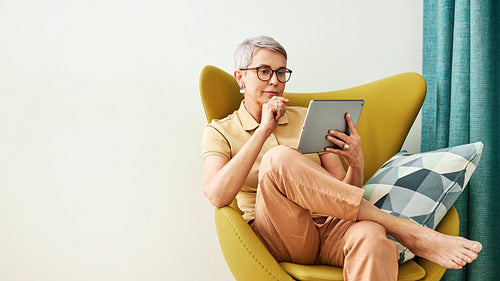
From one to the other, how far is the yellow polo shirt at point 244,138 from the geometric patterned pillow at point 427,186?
0.31m

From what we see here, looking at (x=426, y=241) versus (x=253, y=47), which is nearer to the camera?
(x=426, y=241)

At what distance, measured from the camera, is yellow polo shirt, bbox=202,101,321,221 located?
1.42 m

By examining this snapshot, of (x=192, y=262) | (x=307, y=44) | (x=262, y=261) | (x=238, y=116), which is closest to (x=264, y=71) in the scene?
(x=238, y=116)

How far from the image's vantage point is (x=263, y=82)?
58.7 inches

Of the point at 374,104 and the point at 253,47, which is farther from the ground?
the point at 253,47

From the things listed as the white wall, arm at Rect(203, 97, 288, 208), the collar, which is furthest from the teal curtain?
arm at Rect(203, 97, 288, 208)

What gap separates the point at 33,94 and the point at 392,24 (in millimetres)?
1708

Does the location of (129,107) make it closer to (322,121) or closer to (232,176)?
(232,176)

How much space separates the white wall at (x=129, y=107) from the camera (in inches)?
70.8

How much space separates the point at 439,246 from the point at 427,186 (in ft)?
0.70

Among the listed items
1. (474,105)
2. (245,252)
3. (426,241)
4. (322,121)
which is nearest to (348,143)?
(322,121)

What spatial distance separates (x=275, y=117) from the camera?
1402 mm

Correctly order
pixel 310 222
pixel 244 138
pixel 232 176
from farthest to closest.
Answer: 1. pixel 244 138
2. pixel 232 176
3. pixel 310 222

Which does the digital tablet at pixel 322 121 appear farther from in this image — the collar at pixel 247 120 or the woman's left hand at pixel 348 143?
the collar at pixel 247 120
